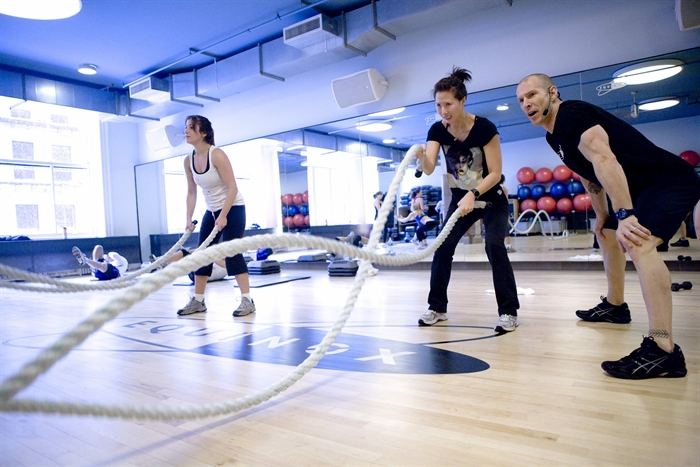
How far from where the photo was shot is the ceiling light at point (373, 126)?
6445mm

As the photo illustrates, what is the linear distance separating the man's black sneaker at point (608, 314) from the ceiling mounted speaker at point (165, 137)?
26.9 feet

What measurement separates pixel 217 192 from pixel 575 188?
→ 469 cm

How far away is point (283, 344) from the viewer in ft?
8.10

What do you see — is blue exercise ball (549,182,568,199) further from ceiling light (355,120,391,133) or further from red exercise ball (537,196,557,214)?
ceiling light (355,120,391,133)

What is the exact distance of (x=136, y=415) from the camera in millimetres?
907

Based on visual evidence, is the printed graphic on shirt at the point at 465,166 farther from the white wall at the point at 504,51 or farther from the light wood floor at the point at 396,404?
the white wall at the point at 504,51

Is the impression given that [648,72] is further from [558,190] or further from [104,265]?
[104,265]

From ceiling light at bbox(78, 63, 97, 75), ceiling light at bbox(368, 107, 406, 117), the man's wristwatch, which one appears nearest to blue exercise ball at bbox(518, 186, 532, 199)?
ceiling light at bbox(368, 107, 406, 117)

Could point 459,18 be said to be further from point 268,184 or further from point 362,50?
point 268,184

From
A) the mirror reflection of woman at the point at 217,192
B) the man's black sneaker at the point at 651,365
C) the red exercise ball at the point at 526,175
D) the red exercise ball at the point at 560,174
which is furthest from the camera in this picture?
the red exercise ball at the point at 526,175

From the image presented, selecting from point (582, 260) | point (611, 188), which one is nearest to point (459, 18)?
point (582, 260)

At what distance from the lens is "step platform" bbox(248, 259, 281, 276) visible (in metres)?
6.59

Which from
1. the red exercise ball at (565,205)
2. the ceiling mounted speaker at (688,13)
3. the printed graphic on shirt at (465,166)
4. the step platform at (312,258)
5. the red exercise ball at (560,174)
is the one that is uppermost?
the ceiling mounted speaker at (688,13)

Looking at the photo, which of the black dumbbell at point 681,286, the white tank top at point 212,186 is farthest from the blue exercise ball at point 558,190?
the white tank top at point 212,186
